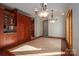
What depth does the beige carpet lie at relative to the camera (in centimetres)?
206

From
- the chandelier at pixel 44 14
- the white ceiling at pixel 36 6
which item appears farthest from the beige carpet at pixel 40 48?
the white ceiling at pixel 36 6

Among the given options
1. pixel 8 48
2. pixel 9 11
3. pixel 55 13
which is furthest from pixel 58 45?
pixel 9 11

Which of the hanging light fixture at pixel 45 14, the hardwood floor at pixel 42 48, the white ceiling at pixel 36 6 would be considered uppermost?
the white ceiling at pixel 36 6

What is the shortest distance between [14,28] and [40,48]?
0.60 metres

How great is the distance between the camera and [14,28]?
6.97ft

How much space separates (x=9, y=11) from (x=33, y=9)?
0.42 meters

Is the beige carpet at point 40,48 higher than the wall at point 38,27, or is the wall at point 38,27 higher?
the wall at point 38,27

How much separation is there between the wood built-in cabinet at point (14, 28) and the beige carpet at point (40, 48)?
0.33ft

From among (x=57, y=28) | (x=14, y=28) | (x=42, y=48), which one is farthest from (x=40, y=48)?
(x=14, y=28)

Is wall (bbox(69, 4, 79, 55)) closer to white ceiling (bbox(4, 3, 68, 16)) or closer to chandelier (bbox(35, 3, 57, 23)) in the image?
white ceiling (bbox(4, 3, 68, 16))

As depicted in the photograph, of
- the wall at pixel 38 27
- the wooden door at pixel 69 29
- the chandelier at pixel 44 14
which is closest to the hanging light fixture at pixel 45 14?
the chandelier at pixel 44 14

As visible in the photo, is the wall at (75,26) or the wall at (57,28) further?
the wall at (57,28)

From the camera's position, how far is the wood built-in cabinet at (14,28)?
1985mm

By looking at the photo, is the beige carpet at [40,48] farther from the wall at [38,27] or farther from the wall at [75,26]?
Result: the wall at [75,26]
